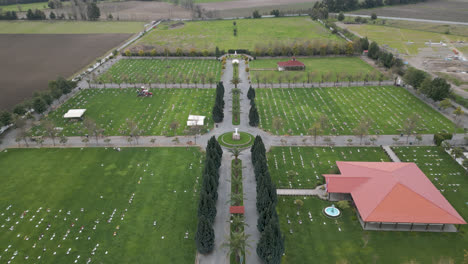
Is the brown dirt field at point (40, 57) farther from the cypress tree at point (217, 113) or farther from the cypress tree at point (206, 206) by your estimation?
the cypress tree at point (206, 206)

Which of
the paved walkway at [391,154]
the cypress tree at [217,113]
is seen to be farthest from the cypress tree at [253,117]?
the paved walkway at [391,154]

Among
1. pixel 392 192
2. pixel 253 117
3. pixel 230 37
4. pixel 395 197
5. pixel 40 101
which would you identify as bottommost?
pixel 395 197

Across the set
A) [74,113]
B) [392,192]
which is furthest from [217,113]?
[392,192]

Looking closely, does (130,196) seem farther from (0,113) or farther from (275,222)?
(0,113)

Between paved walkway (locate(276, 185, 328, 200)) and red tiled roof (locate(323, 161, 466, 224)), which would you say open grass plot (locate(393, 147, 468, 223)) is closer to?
red tiled roof (locate(323, 161, 466, 224))

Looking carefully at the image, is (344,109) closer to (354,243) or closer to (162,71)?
(354,243)

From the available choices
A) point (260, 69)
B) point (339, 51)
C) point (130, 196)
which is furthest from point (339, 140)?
point (339, 51)
